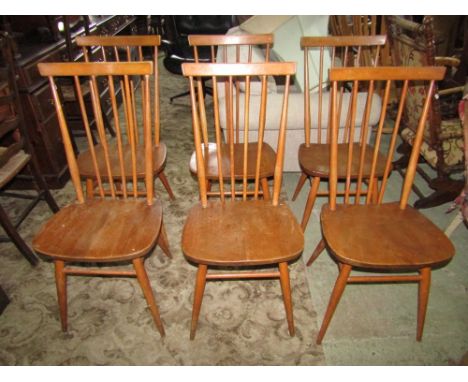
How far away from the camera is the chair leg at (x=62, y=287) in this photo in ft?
4.02

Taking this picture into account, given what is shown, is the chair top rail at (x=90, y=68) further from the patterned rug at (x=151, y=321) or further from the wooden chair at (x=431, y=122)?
the wooden chair at (x=431, y=122)

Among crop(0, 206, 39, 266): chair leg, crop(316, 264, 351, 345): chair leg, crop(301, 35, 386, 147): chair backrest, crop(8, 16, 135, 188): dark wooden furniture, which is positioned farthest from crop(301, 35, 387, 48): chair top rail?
crop(0, 206, 39, 266): chair leg

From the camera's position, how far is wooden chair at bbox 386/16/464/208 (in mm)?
1584

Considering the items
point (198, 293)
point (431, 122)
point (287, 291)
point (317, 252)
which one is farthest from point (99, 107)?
point (431, 122)

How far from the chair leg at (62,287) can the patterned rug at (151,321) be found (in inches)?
3.1

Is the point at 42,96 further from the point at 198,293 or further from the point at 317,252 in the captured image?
the point at 317,252

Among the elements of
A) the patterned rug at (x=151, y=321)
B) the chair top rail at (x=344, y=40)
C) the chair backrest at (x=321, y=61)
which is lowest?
the patterned rug at (x=151, y=321)

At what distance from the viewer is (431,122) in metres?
1.69

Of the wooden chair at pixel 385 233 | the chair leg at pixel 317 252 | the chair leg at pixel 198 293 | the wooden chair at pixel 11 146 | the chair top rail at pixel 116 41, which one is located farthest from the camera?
the chair top rail at pixel 116 41

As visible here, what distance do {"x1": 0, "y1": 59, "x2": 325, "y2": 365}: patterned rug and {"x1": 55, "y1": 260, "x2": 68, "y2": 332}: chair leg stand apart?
80mm

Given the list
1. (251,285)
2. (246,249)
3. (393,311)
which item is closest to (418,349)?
(393,311)

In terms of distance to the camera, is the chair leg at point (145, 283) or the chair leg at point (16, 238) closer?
the chair leg at point (145, 283)

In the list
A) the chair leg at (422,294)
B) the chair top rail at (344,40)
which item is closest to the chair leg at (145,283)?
the chair leg at (422,294)
